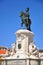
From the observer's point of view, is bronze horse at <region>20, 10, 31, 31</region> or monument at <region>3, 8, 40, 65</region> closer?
monument at <region>3, 8, 40, 65</region>

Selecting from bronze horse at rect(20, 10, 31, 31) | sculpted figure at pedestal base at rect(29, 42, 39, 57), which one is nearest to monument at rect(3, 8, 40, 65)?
sculpted figure at pedestal base at rect(29, 42, 39, 57)

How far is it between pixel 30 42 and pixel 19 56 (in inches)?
82.4

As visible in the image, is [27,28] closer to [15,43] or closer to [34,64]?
[15,43]

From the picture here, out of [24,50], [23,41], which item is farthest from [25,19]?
[24,50]

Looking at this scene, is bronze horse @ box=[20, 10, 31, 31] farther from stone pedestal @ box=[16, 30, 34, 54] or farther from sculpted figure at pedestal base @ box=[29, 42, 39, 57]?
sculpted figure at pedestal base @ box=[29, 42, 39, 57]

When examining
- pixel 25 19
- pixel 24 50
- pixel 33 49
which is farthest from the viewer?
pixel 25 19

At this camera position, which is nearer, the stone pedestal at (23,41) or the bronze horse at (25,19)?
the stone pedestal at (23,41)

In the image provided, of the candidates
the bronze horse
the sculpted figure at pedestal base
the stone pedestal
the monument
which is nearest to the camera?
the monument

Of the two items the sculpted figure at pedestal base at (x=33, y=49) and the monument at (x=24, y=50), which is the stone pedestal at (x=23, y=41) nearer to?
the monument at (x=24, y=50)

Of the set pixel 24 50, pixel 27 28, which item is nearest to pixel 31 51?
pixel 24 50

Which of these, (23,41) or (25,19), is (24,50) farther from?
(25,19)

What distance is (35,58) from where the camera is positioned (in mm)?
28844

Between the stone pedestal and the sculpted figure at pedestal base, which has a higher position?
the stone pedestal

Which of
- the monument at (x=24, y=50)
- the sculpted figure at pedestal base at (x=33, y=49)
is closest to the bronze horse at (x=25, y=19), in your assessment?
the monument at (x=24, y=50)
